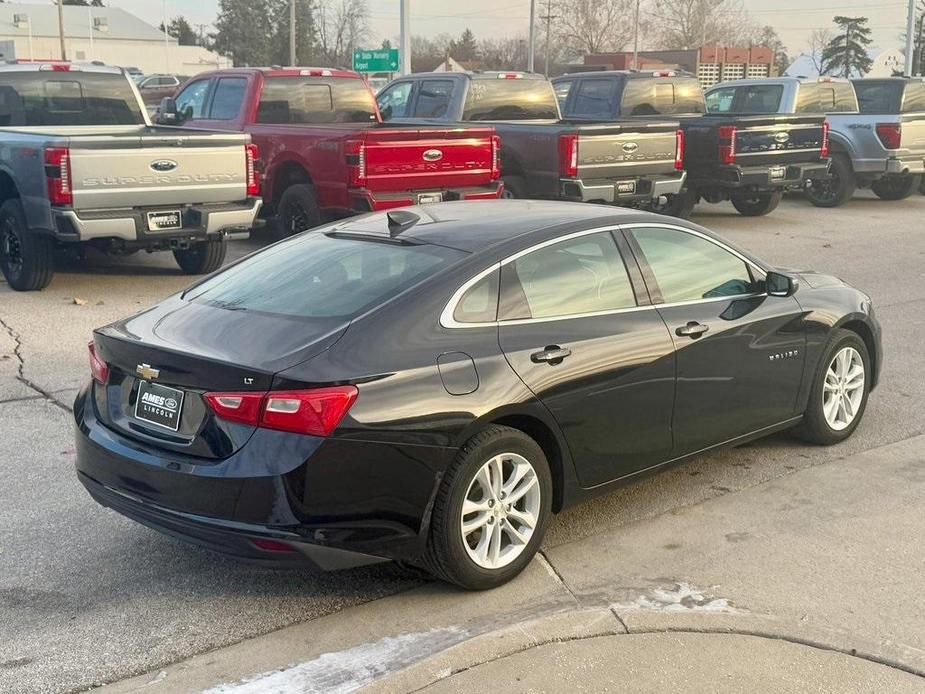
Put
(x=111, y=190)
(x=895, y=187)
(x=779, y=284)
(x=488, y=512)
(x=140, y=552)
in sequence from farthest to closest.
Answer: (x=895, y=187)
(x=111, y=190)
(x=779, y=284)
(x=140, y=552)
(x=488, y=512)

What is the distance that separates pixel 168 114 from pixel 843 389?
976 centimetres

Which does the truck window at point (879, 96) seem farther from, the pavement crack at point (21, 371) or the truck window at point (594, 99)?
the pavement crack at point (21, 371)

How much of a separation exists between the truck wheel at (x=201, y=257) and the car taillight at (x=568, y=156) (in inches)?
165

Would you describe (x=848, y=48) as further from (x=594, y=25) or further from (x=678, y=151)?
(x=678, y=151)

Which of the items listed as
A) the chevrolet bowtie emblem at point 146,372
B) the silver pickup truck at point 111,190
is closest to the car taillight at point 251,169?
the silver pickup truck at point 111,190

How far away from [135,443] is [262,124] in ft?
30.4

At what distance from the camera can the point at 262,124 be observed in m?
13.2

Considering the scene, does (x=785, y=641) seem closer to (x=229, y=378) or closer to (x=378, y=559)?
(x=378, y=559)

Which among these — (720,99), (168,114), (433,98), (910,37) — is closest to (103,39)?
(910,37)

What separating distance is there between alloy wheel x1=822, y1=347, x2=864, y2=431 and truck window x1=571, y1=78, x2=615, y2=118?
11010 mm

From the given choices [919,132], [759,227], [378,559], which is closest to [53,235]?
[378,559]

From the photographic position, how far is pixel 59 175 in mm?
9625

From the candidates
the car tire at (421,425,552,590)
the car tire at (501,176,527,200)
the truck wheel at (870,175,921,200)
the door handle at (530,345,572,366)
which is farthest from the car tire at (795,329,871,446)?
the truck wheel at (870,175,921,200)

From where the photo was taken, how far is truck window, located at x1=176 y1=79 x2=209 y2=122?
46.2 ft
